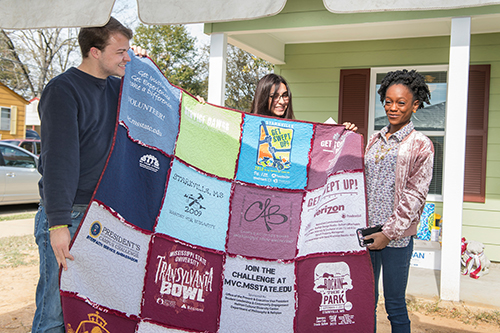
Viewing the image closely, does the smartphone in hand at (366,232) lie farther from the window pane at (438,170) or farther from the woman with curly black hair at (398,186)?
the window pane at (438,170)

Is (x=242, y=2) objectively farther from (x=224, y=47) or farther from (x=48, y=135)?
(x=224, y=47)

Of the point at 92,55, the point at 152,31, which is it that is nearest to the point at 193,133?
the point at 92,55

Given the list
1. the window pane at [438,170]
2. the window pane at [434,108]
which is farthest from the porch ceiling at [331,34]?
the window pane at [438,170]

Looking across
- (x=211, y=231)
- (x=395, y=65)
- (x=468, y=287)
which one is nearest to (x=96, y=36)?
(x=211, y=231)

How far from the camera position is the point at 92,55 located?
1.66 metres

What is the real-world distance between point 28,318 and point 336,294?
2.50 metres

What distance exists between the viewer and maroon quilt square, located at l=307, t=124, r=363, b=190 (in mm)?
2070

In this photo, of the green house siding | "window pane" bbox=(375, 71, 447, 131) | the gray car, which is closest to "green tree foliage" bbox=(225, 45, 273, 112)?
the gray car

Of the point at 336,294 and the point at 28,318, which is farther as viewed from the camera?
the point at 28,318

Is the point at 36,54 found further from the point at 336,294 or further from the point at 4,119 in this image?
the point at 336,294

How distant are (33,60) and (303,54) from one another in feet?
69.7

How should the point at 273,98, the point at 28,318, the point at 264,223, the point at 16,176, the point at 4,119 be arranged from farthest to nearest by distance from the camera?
the point at 4,119
the point at 16,176
the point at 28,318
the point at 273,98
the point at 264,223

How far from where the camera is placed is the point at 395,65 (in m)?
5.12

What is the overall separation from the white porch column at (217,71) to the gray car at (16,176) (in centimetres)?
549
